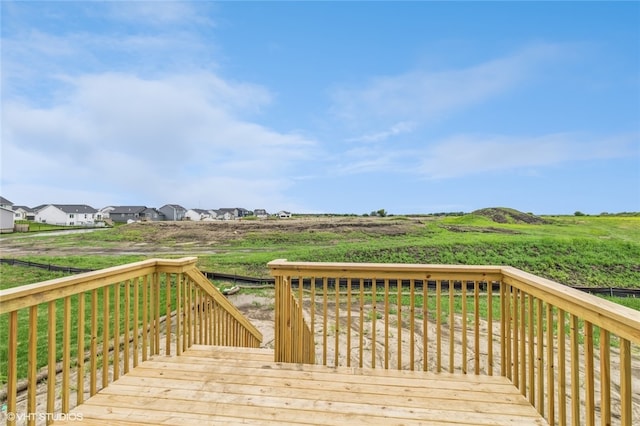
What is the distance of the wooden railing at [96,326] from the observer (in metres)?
1.75

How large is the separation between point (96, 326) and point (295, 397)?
5.35 ft

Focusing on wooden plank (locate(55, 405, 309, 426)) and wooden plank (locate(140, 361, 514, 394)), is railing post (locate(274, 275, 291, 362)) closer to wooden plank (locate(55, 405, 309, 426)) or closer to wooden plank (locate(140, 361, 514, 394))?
wooden plank (locate(140, 361, 514, 394))

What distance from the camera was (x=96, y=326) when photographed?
7.16ft

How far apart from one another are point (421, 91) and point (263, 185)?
85.6ft

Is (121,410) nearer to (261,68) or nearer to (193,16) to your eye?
(193,16)

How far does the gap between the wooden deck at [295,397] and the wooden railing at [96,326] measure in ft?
0.79

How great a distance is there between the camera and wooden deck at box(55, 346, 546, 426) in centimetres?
200

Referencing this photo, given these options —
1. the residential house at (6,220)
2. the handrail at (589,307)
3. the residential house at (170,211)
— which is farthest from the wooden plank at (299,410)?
the residential house at (170,211)

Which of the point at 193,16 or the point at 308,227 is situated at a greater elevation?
the point at 193,16

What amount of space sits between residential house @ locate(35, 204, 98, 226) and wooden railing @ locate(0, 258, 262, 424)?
63.7 m

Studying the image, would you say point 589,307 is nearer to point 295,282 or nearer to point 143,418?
point 143,418

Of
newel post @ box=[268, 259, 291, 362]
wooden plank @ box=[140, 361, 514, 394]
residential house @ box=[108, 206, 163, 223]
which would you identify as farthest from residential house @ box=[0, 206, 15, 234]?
newel post @ box=[268, 259, 291, 362]

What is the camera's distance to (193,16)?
27.9ft

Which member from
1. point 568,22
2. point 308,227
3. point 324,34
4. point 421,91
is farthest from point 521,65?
point 308,227
